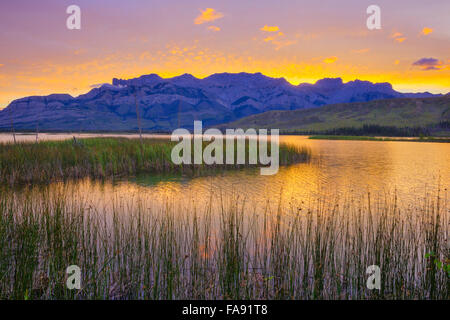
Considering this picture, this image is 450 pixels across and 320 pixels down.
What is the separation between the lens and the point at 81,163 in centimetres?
1864

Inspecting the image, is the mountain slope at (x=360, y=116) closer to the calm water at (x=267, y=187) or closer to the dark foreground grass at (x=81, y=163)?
the calm water at (x=267, y=187)

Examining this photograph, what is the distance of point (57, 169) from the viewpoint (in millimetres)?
17078

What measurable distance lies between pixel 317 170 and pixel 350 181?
16.0 ft

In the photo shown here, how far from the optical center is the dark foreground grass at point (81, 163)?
50.9 ft

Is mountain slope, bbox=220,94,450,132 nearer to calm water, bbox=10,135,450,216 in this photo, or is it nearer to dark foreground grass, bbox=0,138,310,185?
calm water, bbox=10,135,450,216

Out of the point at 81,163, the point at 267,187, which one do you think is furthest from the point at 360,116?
the point at 81,163

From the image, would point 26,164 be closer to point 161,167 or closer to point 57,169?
point 57,169

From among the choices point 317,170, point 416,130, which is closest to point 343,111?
point 416,130

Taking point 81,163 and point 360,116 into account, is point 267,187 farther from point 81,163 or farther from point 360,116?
point 360,116

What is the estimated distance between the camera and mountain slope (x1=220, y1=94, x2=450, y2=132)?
125 meters

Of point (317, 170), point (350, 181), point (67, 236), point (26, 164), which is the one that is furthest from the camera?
point (317, 170)

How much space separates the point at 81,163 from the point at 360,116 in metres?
151

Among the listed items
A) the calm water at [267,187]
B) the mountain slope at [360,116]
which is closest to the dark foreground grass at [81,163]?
the calm water at [267,187]

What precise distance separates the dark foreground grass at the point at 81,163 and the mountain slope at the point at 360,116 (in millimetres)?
107431
